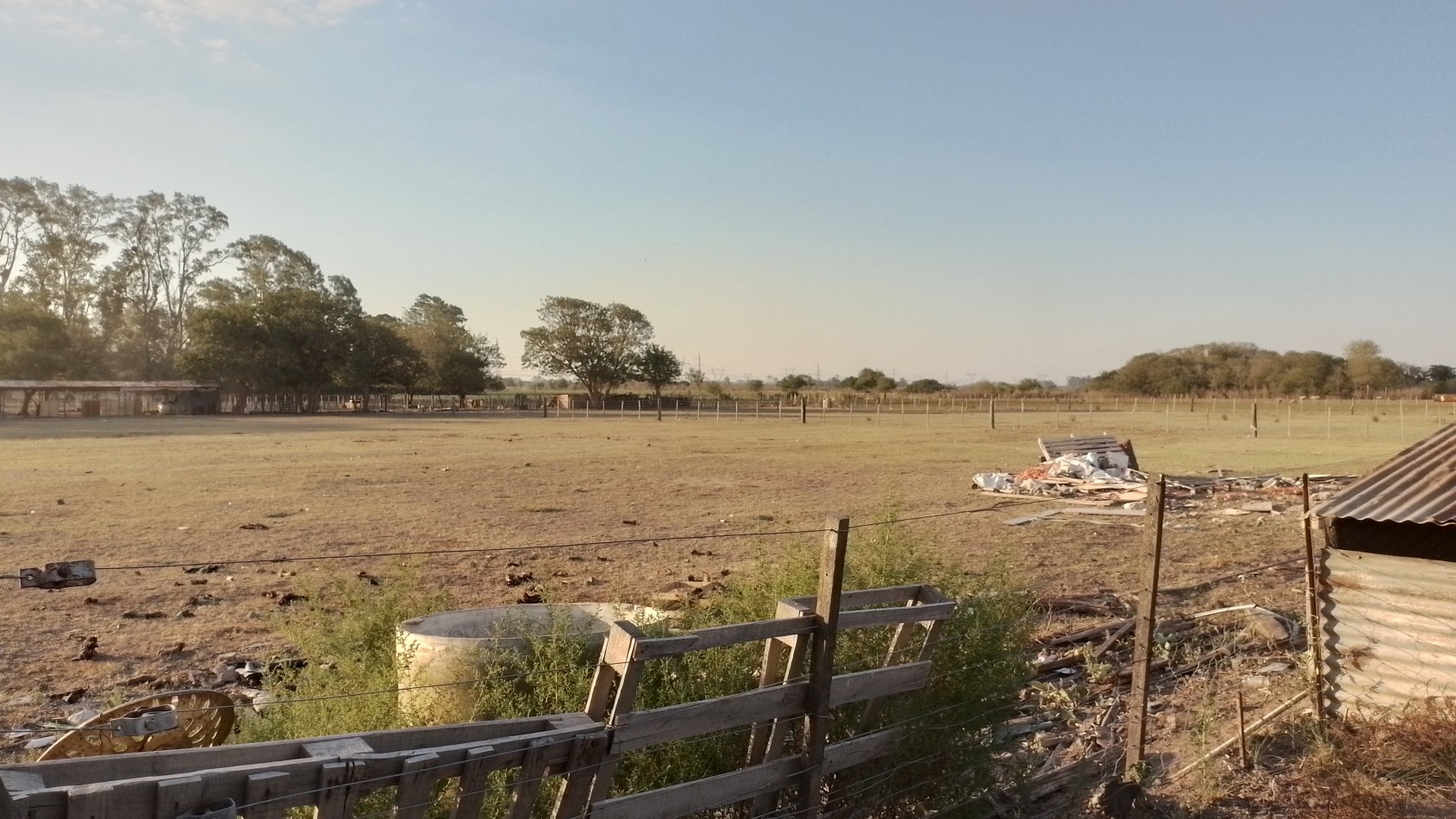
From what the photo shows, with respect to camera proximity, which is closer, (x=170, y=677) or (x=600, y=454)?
(x=170, y=677)

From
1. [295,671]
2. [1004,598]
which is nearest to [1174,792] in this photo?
[1004,598]

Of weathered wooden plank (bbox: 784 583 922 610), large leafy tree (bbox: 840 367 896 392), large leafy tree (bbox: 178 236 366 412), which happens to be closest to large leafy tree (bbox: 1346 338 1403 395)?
large leafy tree (bbox: 840 367 896 392)

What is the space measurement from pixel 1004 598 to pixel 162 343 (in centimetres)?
9901

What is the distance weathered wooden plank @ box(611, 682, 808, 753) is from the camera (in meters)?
3.49

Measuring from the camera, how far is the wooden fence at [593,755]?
8.41 feet

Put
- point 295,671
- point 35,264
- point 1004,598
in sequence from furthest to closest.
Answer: point 35,264, point 295,671, point 1004,598

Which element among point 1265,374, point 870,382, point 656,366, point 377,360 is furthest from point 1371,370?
point 377,360

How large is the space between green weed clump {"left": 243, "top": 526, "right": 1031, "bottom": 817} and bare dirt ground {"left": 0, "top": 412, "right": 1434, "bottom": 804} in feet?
2.73

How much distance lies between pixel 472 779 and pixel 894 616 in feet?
6.80

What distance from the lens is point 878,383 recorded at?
125812 mm

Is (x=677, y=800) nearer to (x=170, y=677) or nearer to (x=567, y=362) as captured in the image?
(x=170, y=677)

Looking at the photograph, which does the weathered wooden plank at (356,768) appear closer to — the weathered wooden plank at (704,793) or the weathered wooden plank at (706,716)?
the weathered wooden plank at (706,716)

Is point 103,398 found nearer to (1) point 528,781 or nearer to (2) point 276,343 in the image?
(2) point 276,343

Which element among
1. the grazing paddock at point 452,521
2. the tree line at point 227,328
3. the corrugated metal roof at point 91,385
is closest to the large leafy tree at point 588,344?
the tree line at point 227,328
